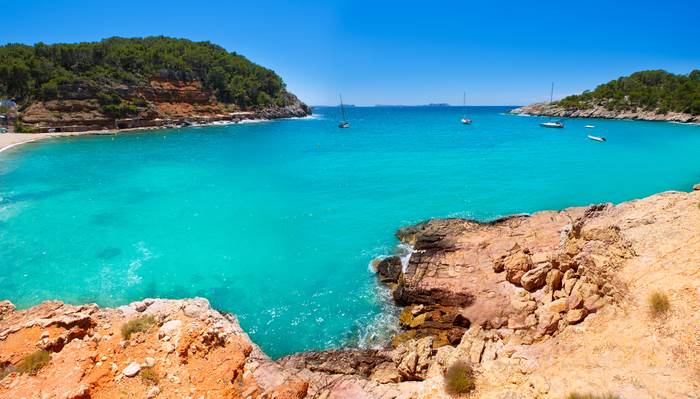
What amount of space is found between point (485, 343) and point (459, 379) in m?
2.61

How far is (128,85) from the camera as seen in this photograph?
3836 inches

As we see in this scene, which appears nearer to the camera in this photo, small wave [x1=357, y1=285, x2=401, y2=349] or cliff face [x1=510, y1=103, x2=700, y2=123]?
small wave [x1=357, y1=285, x2=401, y2=349]

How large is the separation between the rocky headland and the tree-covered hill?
327 ft

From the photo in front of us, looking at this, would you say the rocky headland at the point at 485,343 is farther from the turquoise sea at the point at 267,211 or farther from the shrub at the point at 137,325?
the turquoise sea at the point at 267,211

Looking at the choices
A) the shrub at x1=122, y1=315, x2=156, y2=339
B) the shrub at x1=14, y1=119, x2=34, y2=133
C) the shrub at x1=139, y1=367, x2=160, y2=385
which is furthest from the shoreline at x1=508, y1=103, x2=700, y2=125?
the shrub at x1=14, y1=119, x2=34, y2=133

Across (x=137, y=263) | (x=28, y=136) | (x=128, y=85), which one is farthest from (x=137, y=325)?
(x=128, y=85)

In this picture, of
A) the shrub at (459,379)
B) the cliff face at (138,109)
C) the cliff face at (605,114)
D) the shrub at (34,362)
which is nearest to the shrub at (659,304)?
the shrub at (459,379)

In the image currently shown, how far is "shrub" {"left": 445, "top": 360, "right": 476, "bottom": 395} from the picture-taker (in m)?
8.51

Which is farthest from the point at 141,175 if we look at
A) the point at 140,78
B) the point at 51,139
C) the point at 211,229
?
the point at 140,78

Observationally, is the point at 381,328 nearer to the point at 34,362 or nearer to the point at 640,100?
the point at 34,362

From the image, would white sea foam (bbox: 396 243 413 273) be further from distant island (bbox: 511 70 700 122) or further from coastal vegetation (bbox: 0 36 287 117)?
distant island (bbox: 511 70 700 122)

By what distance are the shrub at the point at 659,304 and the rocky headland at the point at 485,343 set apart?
6cm

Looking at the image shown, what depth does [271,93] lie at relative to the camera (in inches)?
5812

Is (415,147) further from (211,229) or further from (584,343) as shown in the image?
(584,343)
